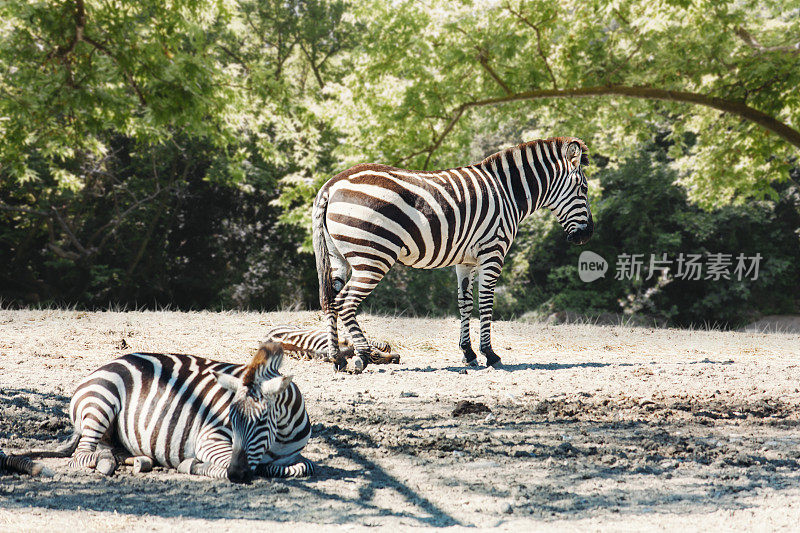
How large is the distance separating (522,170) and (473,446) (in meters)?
4.59

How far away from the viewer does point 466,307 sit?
8.87 metres

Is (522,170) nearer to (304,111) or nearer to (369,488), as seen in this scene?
(304,111)

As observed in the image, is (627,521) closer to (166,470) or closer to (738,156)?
(166,470)

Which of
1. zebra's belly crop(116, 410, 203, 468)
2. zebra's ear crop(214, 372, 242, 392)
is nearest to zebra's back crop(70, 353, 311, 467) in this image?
zebra's belly crop(116, 410, 203, 468)

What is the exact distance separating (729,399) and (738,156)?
6721 millimetres

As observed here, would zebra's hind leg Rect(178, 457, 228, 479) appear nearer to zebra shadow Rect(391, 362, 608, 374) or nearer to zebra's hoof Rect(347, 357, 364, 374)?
zebra's hoof Rect(347, 357, 364, 374)

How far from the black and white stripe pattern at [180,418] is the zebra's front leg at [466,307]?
180 inches

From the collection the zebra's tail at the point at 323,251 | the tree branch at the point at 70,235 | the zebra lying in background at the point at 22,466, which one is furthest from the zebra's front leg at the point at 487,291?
the tree branch at the point at 70,235

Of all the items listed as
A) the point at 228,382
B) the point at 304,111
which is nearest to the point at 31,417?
the point at 228,382

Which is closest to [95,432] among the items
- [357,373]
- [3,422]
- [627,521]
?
[3,422]

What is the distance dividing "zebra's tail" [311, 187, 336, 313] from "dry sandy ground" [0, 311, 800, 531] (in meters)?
0.91

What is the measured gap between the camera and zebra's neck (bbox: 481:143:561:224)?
8.70m

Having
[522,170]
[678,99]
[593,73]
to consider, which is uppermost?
[593,73]

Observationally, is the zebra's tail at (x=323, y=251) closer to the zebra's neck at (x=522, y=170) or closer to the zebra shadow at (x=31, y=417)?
the zebra's neck at (x=522, y=170)
